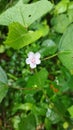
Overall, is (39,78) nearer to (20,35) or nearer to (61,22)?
(20,35)

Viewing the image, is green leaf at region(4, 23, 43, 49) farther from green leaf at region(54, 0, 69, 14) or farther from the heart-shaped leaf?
green leaf at region(54, 0, 69, 14)

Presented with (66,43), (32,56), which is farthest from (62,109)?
(66,43)

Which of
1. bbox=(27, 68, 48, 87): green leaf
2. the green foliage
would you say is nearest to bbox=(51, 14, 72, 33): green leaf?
the green foliage

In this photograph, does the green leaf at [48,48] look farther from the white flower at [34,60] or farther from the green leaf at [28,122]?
the green leaf at [28,122]

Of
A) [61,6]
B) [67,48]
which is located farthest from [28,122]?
[61,6]

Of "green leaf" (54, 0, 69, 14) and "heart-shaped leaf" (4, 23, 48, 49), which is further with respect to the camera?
"green leaf" (54, 0, 69, 14)

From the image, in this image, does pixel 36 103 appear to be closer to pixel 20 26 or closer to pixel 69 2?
pixel 69 2
